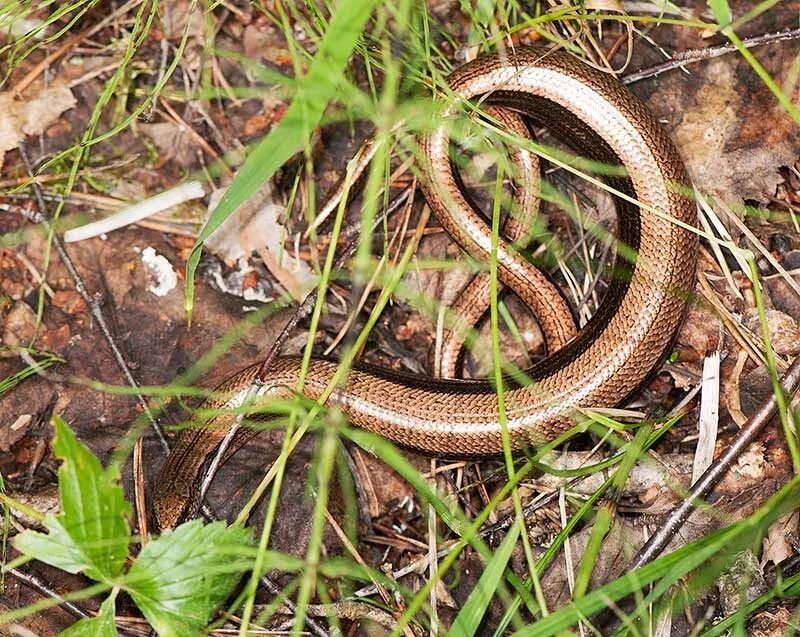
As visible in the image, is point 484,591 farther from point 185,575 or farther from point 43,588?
point 43,588

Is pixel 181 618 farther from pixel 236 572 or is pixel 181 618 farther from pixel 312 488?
pixel 312 488

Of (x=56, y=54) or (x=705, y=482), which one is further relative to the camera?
(x=56, y=54)

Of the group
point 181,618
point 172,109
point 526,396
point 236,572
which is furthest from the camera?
point 172,109

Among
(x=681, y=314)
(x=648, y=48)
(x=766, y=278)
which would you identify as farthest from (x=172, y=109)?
(x=766, y=278)

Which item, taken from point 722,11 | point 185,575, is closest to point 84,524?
point 185,575

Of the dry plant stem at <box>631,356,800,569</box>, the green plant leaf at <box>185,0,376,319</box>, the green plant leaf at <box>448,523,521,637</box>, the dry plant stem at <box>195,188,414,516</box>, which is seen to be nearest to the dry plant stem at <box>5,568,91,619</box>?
the dry plant stem at <box>195,188,414,516</box>
